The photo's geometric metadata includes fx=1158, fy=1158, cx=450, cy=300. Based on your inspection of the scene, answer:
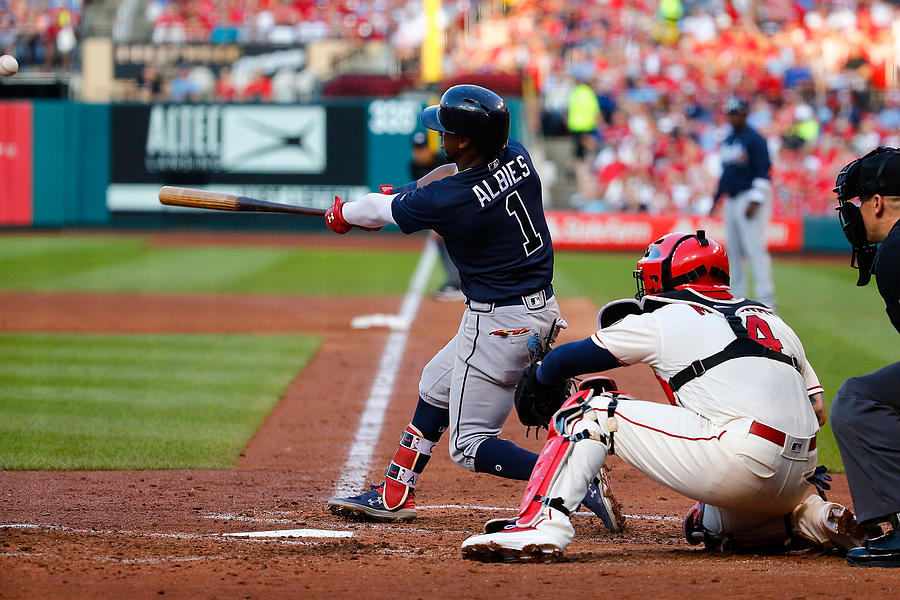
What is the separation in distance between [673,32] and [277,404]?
22.2m

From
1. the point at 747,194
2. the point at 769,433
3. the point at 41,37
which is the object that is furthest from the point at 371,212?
the point at 41,37

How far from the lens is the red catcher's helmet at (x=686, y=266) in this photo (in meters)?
4.42

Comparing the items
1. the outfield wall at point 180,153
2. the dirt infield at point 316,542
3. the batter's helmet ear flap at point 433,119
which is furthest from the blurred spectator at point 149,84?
the batter's helmet ear flap at point 433,119

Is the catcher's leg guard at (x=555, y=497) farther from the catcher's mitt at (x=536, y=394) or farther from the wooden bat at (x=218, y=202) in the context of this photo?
the wooden bat at (x=218, y=202)

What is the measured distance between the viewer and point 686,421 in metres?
4.23

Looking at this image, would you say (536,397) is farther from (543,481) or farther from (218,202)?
(218,202)

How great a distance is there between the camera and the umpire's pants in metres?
4.24

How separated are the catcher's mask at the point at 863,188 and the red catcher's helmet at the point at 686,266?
19.2 inches

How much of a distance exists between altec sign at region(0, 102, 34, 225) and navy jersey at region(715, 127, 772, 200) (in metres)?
17.8

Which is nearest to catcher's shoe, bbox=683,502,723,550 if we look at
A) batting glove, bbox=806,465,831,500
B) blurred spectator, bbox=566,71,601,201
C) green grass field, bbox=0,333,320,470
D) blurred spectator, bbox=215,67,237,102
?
batting glove, bbox=806,465,831,500

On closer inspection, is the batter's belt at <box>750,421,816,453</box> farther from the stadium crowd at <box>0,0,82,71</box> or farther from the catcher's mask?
the stadium crowd at <box>0,0,82,71</box>

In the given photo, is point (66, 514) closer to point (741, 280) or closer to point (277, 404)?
point (277, 404)

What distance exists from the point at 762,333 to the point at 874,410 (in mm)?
498

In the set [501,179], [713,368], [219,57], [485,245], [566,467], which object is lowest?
[566,467]
